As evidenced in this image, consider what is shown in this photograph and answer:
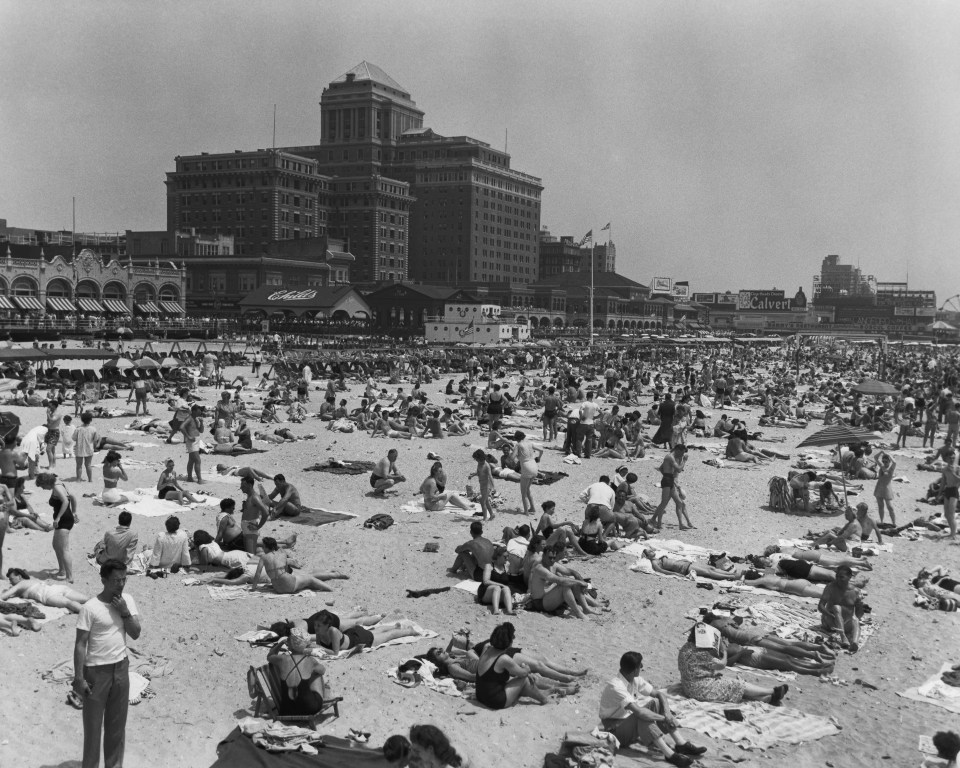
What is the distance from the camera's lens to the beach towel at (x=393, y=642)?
8852 mm

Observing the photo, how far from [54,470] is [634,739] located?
45.6ft

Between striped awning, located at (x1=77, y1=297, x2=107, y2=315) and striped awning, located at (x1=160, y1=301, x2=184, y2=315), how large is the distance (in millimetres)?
7143

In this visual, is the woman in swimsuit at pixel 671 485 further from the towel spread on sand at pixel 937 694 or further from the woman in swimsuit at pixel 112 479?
the woman in swimsuit at pixel 112 479

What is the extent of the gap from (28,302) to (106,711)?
6197 centimetres

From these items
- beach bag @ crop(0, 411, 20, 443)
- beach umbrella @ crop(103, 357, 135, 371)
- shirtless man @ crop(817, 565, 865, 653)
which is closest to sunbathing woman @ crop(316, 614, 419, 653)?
shirtless man @ crop(817, 565, 865, 653)

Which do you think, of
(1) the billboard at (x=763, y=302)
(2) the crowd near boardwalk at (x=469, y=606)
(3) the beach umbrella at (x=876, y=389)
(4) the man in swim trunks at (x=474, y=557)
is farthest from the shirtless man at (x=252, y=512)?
(1) the billboard at (x=763, y=302)

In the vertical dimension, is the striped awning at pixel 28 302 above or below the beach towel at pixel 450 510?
above

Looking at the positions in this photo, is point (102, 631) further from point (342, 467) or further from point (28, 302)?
point (28, 302)

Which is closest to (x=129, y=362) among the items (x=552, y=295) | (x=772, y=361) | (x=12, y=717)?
(x=12, y=717)

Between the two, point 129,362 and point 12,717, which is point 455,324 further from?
point 12,717

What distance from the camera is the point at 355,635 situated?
360 inches

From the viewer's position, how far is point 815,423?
3119cm

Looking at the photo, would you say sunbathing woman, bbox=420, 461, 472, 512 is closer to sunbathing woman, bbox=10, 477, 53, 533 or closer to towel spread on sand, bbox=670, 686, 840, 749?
sunbathing woman, bbox=10, 477, 53, 533

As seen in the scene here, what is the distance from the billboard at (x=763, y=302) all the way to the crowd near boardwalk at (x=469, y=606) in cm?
16941
